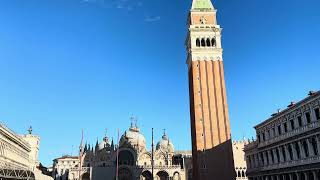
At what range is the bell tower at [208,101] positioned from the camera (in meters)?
47.2

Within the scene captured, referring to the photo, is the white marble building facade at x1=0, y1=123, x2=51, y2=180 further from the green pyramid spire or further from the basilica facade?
the green pyramid spire

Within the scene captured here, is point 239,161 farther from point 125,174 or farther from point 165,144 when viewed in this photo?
point 165,144

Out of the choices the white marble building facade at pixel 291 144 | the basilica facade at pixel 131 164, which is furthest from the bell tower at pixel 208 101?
the basilica facade at pixel 131 164

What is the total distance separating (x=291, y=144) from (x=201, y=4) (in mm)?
33706

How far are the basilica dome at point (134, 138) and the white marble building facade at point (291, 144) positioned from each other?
4096cm

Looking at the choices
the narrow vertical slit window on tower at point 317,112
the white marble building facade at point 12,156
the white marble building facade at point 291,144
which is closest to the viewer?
the narrow vertical slit window on tower at point 317,112

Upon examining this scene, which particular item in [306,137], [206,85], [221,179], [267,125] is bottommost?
[221,179]

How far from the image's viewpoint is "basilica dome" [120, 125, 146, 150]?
81938mm

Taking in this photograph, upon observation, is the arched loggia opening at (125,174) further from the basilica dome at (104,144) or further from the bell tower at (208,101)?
the bell tower at (208,101)

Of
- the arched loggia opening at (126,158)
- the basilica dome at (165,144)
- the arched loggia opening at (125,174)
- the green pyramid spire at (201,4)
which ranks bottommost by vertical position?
the arched loggia opening at (125,174)

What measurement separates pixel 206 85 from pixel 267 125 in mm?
13402

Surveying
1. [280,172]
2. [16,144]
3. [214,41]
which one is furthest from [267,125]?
Result: [16,144]

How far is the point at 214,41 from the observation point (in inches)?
2152

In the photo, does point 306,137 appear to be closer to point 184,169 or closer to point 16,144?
point 16,144
